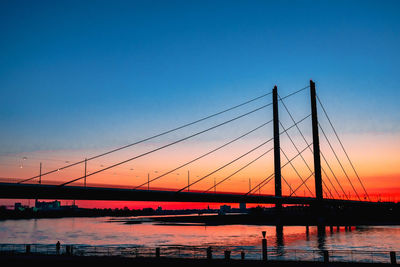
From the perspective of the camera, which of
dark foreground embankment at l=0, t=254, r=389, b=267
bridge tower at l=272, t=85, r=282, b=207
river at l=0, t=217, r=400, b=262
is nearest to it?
dark foreground embankment at l=0, t=254, r=389, b=267

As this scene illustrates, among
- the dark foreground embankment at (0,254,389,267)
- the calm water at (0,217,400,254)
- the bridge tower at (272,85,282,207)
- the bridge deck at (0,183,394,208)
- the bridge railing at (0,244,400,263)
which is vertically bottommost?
the calm water at (0,217,400,254)

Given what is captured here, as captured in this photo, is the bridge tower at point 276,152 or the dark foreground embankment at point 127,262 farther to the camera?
the bridge tower at point 276,152

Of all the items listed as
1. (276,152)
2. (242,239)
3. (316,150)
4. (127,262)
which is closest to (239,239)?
(242,239)

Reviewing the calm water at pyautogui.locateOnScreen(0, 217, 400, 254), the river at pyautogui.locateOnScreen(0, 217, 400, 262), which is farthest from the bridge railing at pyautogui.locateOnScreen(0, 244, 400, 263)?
the calm water at pyautogui.locateOnScreen(0, 217, 400, 254)

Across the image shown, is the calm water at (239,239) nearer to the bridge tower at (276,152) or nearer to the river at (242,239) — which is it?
the river at (242,239)

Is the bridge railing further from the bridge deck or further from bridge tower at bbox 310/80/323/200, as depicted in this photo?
bridge tower at bbox 310/80/323/200

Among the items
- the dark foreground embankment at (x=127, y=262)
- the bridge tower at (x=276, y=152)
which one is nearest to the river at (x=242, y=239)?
the bridge tower at (x=276, y=152)

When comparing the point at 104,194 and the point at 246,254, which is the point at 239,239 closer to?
the point at 246,254

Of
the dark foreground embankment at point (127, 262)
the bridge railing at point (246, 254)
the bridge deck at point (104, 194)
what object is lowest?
the bridge railing at point (246, 254)

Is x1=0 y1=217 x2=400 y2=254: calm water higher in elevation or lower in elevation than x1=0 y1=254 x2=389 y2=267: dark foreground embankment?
lower

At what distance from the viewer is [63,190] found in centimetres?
4175

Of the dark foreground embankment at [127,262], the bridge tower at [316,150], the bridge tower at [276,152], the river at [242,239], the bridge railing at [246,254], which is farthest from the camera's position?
the bridge tower at [276,152]

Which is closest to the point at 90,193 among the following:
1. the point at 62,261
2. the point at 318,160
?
the point at 62,261

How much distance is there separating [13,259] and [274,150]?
157 ft
